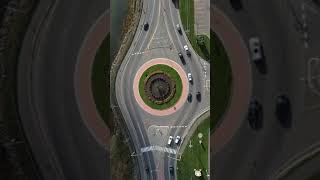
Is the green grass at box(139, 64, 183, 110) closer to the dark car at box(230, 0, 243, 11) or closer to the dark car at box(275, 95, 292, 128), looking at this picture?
the dark car at box(230, 0, 243, 11)

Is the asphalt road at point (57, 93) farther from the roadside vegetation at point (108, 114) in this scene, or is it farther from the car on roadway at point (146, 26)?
the car on roadway at point (146, 26)

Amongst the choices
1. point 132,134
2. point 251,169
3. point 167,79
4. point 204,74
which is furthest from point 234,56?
point 132,134

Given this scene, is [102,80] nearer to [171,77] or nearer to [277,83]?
[171,77]

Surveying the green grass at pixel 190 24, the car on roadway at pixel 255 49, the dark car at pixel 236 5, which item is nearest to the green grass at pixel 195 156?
the green grass at pixel 190 24

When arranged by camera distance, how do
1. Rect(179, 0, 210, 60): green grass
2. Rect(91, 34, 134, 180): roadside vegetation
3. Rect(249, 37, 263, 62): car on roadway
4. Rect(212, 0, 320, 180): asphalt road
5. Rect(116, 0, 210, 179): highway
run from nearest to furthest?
Rect(212, 0, 320, 180): asphalt road, Rect(249, 37, 263, 62): car on roadway, Rect(179, 0, 210, 60): green grass, Rect(116, 0, 210, 179): highway, Rect(91, 34, 134, 180): roadside vegetation

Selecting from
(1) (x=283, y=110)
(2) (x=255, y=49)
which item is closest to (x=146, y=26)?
(2) (x=255, y=49)

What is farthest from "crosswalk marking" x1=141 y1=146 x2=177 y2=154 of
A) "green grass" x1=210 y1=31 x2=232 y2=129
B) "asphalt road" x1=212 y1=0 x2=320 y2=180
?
"asphalt road" x1=212 y1=0 x2=320 y2=180
